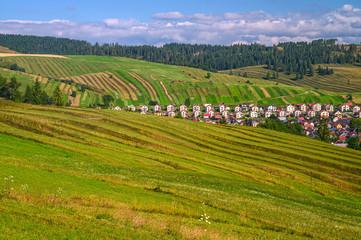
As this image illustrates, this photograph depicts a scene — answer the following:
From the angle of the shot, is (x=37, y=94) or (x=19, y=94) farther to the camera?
(x=37, y=94)

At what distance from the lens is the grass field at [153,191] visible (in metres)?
14.8

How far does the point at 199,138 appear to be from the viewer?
8069 cm

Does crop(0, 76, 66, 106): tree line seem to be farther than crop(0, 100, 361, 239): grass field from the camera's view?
Yes

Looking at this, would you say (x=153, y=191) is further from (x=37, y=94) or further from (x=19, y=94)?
(x=37, y=94)

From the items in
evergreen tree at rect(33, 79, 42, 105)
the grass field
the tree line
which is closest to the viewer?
the grass field

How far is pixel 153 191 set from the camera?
27.4 m

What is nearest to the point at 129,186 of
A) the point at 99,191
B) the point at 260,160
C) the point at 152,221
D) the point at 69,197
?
the point at 99,191

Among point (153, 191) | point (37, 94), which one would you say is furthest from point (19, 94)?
point (153, 191)

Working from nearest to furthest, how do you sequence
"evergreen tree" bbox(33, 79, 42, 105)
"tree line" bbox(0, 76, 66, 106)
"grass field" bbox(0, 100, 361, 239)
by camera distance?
"grass field" bbox(0, 100, 361, 239), "tree line" bbox(0, 76, 66, 106), "evergreen tree" bbox(33, 79, 42, 105)

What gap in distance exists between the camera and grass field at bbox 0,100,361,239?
581 inches

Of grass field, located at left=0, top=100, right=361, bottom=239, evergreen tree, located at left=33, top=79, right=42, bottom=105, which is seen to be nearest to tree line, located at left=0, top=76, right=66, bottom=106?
evergreen tree, located at left=33, top=79, right=42, bottom=105

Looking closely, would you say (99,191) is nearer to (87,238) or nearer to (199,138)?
(87,238)

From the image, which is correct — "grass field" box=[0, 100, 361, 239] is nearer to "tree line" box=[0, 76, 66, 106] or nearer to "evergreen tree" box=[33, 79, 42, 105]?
"tree line" box=[0, 76, 66, 106]

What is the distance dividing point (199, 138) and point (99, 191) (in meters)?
58.4
